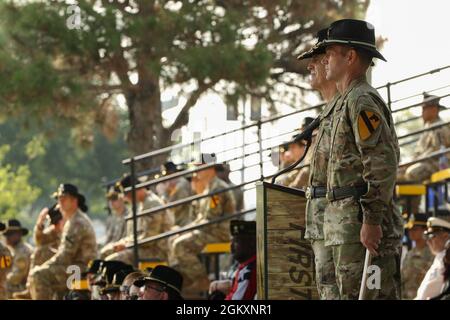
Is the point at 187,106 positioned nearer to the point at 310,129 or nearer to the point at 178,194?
the point at 178,194

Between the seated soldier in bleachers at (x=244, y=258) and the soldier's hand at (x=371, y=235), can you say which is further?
the seated soldier in bleachers at (x=244, y=258)

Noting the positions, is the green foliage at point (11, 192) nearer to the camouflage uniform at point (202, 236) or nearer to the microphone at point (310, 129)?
the camouflage uniform at point (202, 236)

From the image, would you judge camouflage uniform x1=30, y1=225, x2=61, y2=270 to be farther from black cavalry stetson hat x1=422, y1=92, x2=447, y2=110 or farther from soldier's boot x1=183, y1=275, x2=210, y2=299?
black cavalry stetson hat x1=422, y1=92, x2=447, y2=110

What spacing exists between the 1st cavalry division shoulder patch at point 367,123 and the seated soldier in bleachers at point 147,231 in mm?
8887

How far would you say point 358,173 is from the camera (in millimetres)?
6691

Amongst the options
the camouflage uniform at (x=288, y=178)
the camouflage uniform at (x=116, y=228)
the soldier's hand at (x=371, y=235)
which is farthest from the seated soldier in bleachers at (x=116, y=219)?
the soldier's hand at (x=371, y=235)

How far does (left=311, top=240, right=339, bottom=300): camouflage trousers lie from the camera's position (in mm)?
6805

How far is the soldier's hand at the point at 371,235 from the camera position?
6.45 meters

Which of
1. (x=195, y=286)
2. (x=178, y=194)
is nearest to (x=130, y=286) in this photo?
(x=195, y=286)

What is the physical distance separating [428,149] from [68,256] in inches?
163

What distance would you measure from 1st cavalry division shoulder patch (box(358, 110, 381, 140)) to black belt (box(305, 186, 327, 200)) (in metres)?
0.45

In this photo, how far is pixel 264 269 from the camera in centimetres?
768

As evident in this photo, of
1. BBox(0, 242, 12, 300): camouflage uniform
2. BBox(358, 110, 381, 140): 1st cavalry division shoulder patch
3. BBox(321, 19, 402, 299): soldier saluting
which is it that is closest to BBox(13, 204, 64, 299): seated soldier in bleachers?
BBox(0, 242, 12, 300): camouflage uniform
